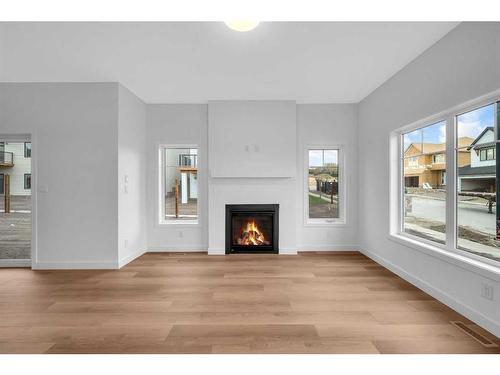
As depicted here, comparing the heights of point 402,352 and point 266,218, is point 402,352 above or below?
below

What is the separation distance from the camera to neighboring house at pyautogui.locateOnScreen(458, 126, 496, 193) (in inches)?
95.2

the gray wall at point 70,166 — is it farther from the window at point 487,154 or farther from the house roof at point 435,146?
the window at point 487,154

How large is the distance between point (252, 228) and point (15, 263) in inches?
149

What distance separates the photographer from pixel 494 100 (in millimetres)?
2326

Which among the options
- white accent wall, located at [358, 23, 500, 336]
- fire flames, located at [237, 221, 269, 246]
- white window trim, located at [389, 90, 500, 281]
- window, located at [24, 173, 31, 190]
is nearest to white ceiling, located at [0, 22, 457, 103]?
white accent wall, located at [358, 23, 500, 336]

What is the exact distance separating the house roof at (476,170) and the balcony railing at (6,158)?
5.98m

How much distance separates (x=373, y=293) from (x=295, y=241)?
6.45 feet

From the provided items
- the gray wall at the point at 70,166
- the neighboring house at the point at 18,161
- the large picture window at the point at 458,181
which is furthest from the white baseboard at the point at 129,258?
the large picture window at the point at 458,181

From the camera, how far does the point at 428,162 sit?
3322 mm

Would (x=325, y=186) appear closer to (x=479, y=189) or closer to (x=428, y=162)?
(x=428, y=162)

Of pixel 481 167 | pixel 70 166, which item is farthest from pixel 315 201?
pixel 70 166

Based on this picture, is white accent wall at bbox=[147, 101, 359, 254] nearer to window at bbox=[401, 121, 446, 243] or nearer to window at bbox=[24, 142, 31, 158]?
window at bbox=[401, 121, 446, 243]

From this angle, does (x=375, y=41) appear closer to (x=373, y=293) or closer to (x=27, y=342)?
(x=373, y=293)

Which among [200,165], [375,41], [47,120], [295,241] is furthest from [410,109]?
[47,120]
